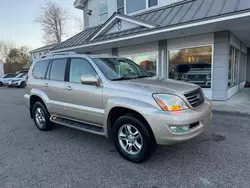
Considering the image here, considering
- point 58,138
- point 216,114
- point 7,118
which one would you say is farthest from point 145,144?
point 7,118

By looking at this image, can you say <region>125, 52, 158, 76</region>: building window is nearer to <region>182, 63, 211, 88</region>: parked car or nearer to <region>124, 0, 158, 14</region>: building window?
<region>182, 63, 211, 88</region>: parked car

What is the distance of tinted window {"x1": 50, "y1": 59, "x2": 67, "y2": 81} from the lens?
457 centimetres

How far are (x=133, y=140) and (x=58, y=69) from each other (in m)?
2.70

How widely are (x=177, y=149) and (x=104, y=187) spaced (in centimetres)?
178

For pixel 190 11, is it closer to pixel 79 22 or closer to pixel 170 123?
pixel 170 123

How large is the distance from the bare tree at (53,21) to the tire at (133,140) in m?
44.7

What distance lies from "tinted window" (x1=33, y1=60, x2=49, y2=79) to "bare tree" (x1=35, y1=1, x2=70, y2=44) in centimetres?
4175

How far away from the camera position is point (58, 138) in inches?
184

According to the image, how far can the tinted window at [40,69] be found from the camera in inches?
202

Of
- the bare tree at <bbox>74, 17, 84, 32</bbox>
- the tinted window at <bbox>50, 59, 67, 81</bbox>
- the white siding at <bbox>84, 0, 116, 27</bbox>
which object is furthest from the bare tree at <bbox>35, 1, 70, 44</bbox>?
the tinted window at <bbox>50, 59, 67, 81</bbox>

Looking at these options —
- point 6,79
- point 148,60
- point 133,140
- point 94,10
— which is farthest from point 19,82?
point 133,140

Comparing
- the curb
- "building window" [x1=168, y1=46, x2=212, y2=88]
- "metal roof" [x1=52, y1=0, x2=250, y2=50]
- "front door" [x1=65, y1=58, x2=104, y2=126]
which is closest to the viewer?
"front door" [x1=65, y1=58, x2=104, y2=126]

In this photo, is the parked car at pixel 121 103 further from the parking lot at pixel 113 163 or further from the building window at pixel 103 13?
the building window at pixel 103 13

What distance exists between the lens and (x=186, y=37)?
9.03m
